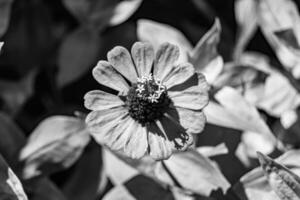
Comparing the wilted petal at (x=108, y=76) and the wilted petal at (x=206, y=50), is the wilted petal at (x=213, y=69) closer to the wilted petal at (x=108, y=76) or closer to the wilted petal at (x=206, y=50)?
the wilted petal at (x=206, y=50)

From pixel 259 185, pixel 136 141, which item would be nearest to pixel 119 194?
pixel 136 141

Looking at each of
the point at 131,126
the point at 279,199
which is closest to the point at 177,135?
the point at 131,126

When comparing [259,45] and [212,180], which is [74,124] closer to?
[212,180]

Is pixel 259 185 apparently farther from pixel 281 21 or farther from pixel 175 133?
pixel 281 21

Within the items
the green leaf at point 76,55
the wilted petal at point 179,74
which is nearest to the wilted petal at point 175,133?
the wilted petal at point 179,74

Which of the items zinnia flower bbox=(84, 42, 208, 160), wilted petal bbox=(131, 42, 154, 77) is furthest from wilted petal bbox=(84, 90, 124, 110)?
wilted petal bbox=(131, 42, 154, 77)
